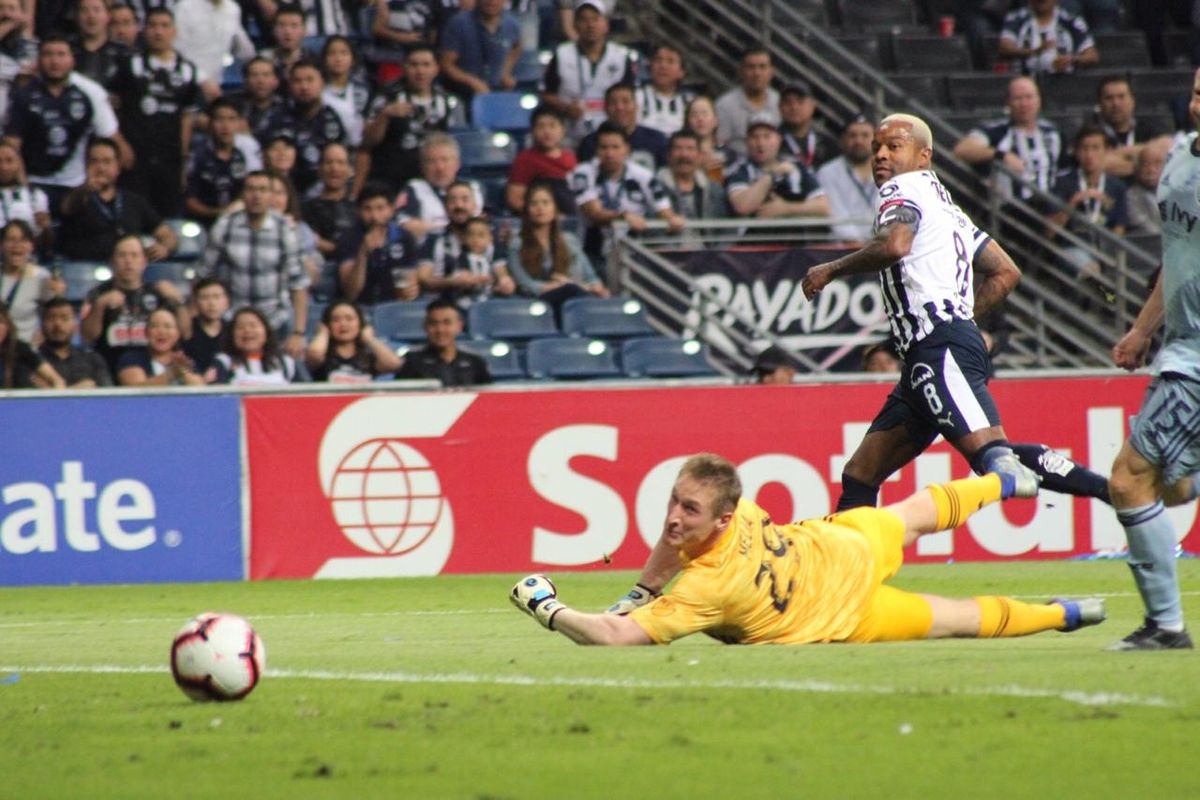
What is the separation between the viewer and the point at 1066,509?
15.2 m

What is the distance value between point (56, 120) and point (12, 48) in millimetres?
1186

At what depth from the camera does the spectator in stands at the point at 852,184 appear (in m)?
18.3

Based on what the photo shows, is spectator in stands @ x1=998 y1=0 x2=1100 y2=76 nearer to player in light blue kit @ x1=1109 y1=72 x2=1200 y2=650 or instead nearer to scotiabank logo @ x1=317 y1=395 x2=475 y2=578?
scotiabank logo @ x1=317 y1=395 x2=475 y2=578

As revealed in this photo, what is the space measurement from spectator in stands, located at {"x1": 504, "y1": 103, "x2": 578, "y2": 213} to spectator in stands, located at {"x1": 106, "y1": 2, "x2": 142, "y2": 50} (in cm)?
356

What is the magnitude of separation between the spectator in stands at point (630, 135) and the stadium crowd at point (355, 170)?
0.08 feet

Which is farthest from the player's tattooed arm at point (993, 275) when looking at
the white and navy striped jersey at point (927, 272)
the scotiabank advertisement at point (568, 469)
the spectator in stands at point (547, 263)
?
the spectator in stands at point (547, 263)

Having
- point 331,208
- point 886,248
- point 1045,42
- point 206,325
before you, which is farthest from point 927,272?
point 1045,42

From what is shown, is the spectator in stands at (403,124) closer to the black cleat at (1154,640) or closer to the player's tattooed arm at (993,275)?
the player's tattooed arm at (993,275)

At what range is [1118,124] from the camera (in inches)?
768

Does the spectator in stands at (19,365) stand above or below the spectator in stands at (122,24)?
below

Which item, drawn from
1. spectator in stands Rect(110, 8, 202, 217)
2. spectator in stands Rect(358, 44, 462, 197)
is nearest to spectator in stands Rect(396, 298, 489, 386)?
spectator in stands Rect(358, 44, 462, 197)

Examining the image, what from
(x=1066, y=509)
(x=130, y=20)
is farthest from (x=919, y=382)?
(x=130, y=20)

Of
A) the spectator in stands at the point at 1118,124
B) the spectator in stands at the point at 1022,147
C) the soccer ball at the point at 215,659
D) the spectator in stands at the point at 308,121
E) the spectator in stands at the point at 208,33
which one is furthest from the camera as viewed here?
the spectator in stands at the point at 1118,124

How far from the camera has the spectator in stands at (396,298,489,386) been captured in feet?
49.9
